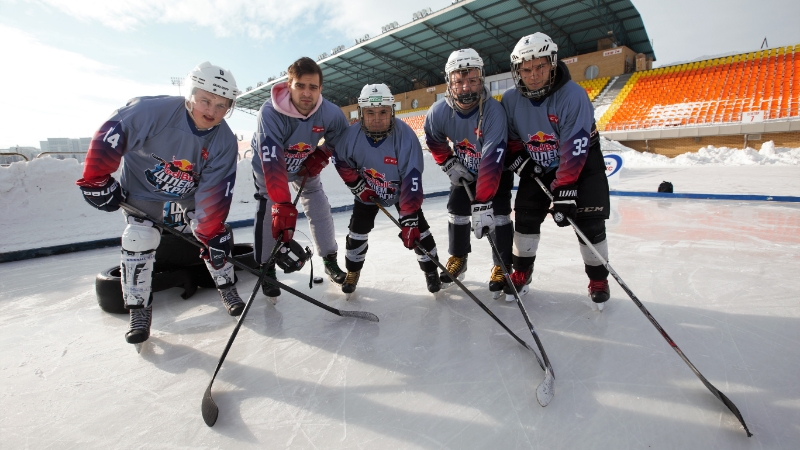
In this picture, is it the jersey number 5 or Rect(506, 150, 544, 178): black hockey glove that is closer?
the jersey number 5

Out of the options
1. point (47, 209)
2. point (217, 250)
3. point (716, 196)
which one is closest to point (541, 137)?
point (217, 250)

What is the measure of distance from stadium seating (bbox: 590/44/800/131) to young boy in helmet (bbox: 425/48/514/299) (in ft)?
43.2

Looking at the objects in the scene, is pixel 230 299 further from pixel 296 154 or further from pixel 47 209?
pixel 47 209

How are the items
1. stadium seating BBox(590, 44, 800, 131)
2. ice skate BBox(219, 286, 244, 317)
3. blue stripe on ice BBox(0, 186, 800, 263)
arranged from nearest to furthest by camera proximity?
ice skate BBox(219, 286, 244, 317) → blue stripe on ice BBox(0, 186, 800, 263) → stadium seating BBox(590, 44, 800, 131)

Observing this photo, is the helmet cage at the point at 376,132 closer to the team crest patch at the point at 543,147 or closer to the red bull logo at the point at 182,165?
the team crest patch at the point at 543,147

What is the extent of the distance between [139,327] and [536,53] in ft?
8.01

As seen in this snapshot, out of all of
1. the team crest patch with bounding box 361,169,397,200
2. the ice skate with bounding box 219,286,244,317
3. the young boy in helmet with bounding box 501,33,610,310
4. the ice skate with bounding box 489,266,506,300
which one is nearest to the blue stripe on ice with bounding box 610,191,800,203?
the young boy in helmet with bounding box 501,33,610,310

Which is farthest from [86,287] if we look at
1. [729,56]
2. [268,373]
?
[729,56]

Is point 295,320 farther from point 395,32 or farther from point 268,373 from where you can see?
point 395,32

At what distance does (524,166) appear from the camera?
7.54ft

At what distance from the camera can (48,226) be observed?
429 centimetres

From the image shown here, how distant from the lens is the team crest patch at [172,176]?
1.98 metres

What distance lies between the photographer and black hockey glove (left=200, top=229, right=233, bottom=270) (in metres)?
2.07

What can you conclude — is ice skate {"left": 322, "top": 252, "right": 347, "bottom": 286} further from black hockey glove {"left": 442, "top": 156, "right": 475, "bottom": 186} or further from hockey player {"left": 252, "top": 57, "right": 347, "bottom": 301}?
black hockey glove {"left": 442, "top": 156, "right": 475, "bottom": 186}
